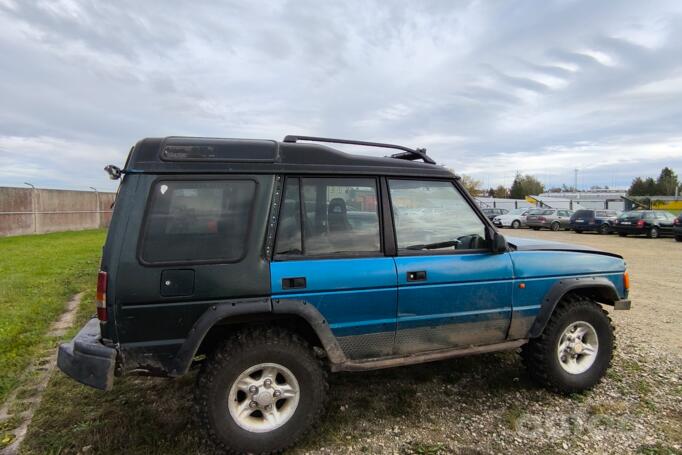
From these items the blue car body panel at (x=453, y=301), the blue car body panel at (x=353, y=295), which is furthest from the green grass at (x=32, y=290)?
the blue car body panel at (x=453, y=301)

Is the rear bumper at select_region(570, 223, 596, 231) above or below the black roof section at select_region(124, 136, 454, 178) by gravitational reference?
below

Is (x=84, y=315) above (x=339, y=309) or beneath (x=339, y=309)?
beneath

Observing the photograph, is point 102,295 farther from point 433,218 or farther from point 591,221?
point 591,221

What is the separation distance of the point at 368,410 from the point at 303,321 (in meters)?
1.04

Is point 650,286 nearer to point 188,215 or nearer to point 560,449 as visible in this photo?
point 560,449

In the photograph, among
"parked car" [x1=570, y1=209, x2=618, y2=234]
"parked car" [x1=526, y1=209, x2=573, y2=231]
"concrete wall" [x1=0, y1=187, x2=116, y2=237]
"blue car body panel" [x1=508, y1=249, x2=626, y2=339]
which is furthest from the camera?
"parked car" [x1=526, y1=209, x2=573, y2=231]

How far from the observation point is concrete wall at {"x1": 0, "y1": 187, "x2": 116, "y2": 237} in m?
16.5

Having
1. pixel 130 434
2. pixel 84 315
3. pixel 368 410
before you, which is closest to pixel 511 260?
pixel 368 410

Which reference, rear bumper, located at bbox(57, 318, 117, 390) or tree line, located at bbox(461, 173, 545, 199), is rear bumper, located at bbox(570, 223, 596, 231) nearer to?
rear bumper, located at bbox(57, 318, 117, 390)

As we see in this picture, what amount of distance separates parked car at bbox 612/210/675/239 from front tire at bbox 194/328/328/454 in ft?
73.0

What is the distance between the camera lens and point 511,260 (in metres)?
3.48

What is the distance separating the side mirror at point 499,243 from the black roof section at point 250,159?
2.42 feet

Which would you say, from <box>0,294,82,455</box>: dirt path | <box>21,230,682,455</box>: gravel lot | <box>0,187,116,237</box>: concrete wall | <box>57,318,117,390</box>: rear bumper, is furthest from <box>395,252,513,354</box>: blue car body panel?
<box>0,187,116,237</box>: concrete wall

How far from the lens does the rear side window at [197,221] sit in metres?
2.72
